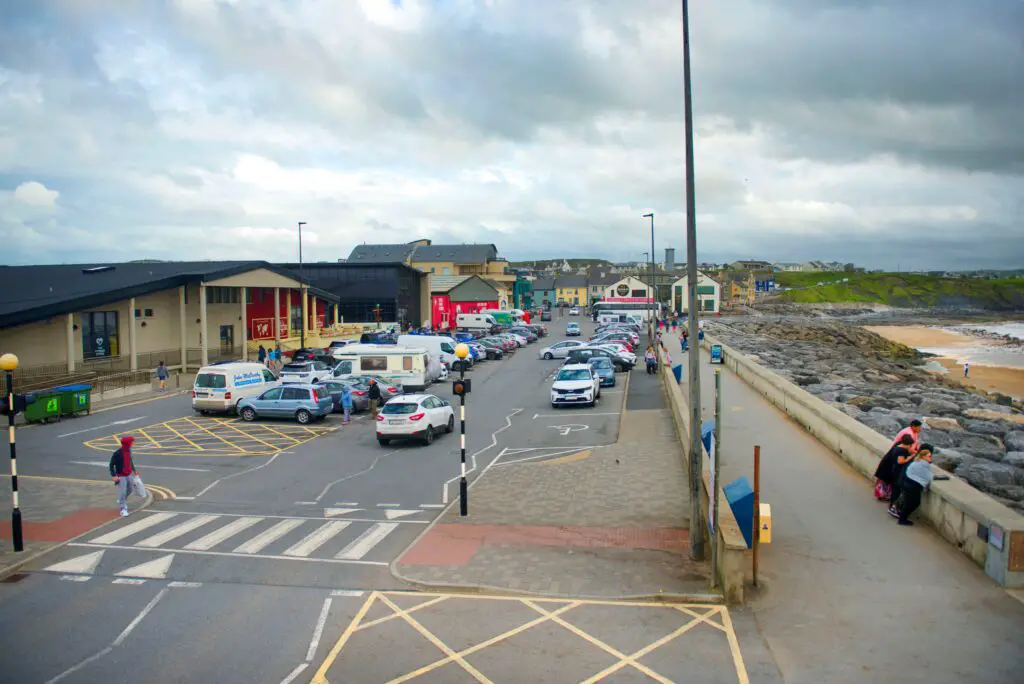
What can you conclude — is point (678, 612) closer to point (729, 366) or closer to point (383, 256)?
point (729, 366)

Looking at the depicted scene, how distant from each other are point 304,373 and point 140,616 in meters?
25.1

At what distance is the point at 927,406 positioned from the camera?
2933cm

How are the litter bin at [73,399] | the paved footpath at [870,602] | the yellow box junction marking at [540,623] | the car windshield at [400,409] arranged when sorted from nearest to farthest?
the paved footpath at [870,602] < the yellow box junction marking at [540,623] < the car windshield at [400,409] < the litter bin at [73,399]

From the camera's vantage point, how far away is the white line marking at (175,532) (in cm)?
1366

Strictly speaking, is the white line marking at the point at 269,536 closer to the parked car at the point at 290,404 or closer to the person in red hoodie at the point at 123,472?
the person in red hoodie at the point at 123,472

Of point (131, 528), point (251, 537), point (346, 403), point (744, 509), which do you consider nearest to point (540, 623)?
point (744, 509)

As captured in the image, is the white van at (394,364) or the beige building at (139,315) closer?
the white van at (394,364)

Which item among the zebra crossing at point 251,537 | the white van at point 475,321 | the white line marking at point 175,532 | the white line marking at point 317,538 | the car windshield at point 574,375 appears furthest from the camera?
the white van at point 475,321

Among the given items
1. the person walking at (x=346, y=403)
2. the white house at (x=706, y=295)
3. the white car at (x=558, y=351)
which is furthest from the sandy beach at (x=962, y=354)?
the person walking at (x=346, y=403)

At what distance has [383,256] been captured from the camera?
4441 inches

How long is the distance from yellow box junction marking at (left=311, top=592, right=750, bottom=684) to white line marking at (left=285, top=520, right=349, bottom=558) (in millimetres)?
2700

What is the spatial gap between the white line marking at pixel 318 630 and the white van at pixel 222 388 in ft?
62.6

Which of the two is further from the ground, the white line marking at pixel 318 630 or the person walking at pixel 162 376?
the person walking at pixel 162 376

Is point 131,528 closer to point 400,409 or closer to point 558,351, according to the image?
point 400,409
